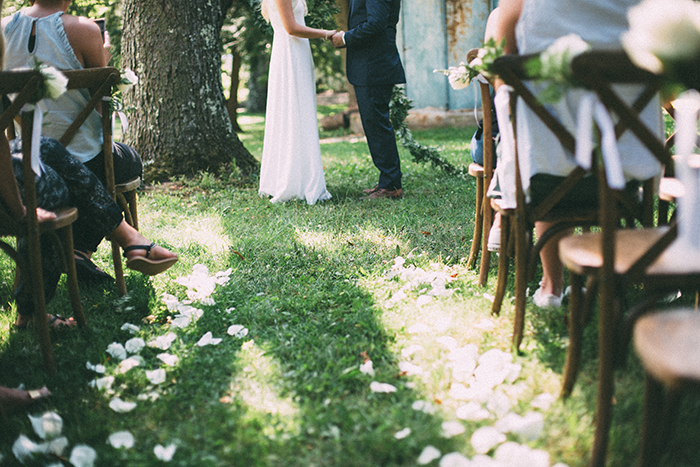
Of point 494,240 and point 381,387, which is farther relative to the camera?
point 494,240

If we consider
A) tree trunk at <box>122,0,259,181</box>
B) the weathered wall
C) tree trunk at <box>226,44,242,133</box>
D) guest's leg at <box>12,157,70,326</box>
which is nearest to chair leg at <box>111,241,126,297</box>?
guest's leg at <box>12,157,70,326</box>

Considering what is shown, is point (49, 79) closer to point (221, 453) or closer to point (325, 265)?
point (221, 453)

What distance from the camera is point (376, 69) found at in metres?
5.04

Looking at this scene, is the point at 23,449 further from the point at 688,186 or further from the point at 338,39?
the point at 338,39

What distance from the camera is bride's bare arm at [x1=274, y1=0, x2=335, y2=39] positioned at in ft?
16.0

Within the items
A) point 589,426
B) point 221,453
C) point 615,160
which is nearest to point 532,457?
point 589,426

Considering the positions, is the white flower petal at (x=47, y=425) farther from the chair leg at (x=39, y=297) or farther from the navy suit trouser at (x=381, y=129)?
the navy suit trouser at (x=381, y=129)

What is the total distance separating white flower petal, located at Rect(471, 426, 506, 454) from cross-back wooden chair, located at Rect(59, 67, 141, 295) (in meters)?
2.01

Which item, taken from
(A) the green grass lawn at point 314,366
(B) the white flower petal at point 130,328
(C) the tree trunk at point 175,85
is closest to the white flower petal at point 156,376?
Answer: (A) the green grass lawn at point 314,366

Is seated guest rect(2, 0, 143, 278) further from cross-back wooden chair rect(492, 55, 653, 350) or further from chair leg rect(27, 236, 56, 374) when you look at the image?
cross-back wooden chair rect(492, 55, 653, 350)

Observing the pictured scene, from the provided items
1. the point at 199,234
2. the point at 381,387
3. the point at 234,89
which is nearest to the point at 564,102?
the point at 381,387

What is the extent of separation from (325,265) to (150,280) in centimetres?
101

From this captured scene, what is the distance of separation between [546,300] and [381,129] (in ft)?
9.72

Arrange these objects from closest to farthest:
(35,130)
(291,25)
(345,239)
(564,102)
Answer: (564,102)
(35,130)
(345,239)
(291,25)
